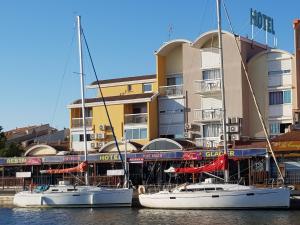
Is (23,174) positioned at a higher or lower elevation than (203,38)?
lower

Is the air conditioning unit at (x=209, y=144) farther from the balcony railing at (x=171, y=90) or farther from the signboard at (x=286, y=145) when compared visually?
the signboard at (x=286, y=145)

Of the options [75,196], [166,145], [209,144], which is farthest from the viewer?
[209,144]

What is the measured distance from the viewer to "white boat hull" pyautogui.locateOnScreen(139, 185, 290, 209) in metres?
41.5

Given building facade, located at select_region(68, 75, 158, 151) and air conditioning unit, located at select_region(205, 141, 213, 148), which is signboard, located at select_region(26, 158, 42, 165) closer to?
building facade, located at select_region(68, 75, 158, 151)

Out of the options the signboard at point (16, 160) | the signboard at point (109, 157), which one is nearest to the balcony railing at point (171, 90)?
the signboard at point (109, 157)

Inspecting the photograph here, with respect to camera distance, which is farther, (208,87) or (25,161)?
(208,87)

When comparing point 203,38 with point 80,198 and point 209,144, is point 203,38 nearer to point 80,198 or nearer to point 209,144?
point 209,144

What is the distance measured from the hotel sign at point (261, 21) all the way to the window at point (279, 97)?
788 cm

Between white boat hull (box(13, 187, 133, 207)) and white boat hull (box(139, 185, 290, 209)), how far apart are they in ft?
10.5

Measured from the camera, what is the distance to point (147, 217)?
40.7m

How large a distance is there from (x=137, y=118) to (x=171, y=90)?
4.59 m

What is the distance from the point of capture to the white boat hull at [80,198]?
47031 millimetres

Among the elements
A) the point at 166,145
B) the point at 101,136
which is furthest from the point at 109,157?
the point at 101,136

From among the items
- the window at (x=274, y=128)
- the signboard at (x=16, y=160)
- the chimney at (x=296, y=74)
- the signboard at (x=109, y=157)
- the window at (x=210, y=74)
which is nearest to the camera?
the signboard at (x=109, y=157)
